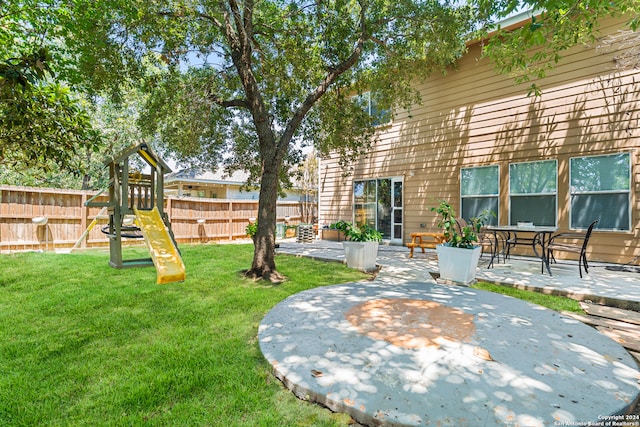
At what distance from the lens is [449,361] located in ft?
7.20

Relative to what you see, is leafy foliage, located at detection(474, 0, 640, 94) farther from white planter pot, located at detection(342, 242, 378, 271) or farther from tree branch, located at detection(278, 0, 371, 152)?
white planter pot, located at detection(342, 242, 378, 271)

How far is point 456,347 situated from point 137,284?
4502 millimetres

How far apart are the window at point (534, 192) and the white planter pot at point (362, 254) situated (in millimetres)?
3737

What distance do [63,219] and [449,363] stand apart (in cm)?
1027

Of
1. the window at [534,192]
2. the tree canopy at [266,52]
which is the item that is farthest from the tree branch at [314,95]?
the window at [534,192]

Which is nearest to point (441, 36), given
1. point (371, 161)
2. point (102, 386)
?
point (371, 161)

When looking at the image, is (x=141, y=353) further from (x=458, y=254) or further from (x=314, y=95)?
(x=314, y=95)

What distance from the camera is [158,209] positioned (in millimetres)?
5582

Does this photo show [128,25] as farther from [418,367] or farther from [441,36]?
[418,367]

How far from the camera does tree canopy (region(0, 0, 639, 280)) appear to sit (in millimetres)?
4746

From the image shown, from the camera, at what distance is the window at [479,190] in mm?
7355

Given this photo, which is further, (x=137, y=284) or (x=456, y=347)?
(x=137, y=284)

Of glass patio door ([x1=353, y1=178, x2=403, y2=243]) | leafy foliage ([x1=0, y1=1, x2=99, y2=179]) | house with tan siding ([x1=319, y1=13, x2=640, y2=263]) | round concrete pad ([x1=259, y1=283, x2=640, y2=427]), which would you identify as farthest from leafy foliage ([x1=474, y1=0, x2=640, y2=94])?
glass patio door ([x1=353, y1=178, x2=403, y2=243])

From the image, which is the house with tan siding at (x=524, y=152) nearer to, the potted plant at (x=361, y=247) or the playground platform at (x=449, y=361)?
the playground platform at (x=449, y=361)
